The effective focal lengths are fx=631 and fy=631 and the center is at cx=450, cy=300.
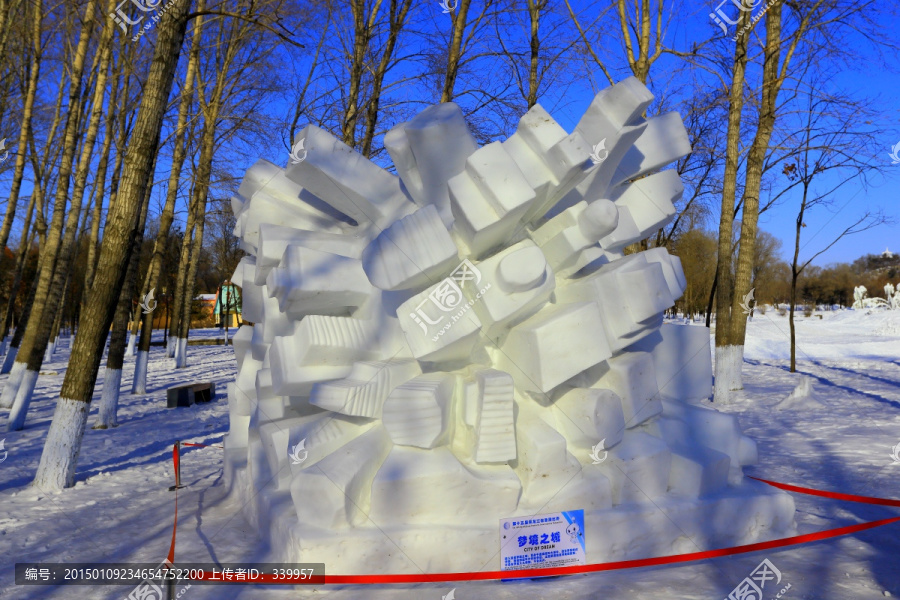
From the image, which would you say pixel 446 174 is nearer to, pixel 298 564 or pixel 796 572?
pixel 298 564

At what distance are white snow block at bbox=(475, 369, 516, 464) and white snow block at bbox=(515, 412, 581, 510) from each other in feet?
0.47

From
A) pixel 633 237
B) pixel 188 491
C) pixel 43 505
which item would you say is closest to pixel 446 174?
pixel 633 237

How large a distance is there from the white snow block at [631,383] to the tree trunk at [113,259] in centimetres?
467

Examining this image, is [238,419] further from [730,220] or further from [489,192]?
[730,220]

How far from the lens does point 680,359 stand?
514cm

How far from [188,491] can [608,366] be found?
4.10 meters

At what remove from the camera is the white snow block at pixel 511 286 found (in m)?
4.20

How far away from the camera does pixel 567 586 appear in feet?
11.6

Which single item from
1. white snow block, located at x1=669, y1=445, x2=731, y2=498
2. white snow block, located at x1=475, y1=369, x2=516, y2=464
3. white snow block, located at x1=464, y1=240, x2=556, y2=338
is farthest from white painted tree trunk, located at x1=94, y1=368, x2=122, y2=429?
white snow block, located at x1=669, y1=445, x2=731, y2=498

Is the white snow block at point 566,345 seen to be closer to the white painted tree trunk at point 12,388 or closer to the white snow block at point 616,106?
the white snow block at point 616,106

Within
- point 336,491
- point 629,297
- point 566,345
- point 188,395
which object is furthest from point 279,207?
point 188,395

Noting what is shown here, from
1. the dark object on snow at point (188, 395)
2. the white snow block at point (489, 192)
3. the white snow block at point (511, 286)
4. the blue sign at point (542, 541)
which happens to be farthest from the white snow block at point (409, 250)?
the dark object on snow at point (188, 395)

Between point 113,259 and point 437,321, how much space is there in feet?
12.6

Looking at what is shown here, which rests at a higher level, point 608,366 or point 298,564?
point 608,366
